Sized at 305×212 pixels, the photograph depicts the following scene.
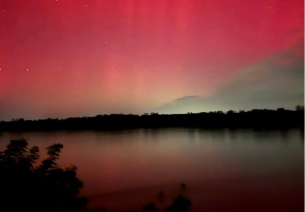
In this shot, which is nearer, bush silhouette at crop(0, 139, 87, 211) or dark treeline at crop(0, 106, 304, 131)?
bush silhouette at crop(0, 139, 87, 211)

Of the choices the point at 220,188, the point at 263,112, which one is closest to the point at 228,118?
the point at 263,112

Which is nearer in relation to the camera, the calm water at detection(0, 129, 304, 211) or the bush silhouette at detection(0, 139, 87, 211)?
the bush silhouette at detection(0, 139, 87, 211)

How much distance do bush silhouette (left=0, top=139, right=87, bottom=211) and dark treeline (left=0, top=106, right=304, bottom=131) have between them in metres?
4.07

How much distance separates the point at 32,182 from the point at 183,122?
1339 centimetres

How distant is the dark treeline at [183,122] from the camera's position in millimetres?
8493

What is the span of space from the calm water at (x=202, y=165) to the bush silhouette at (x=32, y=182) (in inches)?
51.4

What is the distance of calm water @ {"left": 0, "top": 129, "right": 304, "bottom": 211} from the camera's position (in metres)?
7.65

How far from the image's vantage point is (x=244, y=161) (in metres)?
11.7

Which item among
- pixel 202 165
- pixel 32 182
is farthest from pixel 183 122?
pixel 32 182

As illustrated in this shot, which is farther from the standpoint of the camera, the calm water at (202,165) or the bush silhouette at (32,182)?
the calm water at (202,165)

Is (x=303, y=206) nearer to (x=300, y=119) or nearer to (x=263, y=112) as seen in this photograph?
(x=300, y=119)

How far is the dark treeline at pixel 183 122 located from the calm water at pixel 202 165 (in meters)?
0.49

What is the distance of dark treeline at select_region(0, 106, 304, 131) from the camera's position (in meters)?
8.49

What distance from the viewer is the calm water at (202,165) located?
7652 mm
